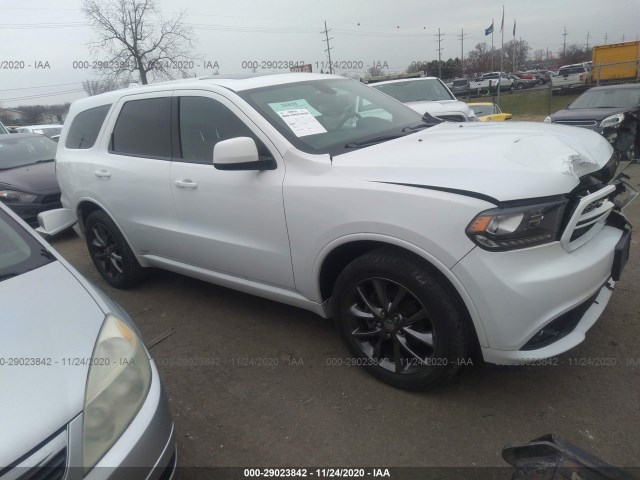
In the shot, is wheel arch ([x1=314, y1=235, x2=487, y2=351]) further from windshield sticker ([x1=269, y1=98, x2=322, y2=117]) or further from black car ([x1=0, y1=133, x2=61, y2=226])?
black car ([x1=0, y1=133, x2=61, y2=226])

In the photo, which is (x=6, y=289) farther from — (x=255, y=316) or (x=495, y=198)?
(x=495, y=198)

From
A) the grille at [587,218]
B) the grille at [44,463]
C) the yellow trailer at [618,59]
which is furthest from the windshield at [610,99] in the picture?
the yellow trailer at [618,59]

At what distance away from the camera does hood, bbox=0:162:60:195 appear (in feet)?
22.1

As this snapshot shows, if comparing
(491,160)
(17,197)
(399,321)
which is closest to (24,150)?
(17,197)

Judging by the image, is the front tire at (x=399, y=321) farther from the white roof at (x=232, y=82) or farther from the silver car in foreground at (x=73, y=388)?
the white roof at (x=232, y=82)

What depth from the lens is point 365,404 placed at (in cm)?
260

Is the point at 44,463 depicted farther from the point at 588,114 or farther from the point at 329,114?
the point at 588,114

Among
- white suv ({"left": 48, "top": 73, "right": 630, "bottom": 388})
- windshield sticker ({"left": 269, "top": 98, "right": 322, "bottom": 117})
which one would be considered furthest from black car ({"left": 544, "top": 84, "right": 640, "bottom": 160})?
windshield sticker ({"left": 269, "top": 98, "right": 322, "bottom": 117})

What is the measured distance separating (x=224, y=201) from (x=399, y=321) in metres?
1.37

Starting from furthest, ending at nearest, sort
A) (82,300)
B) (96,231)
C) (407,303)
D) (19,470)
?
(96,231) → (407,303) → (82,300) → (19,470)

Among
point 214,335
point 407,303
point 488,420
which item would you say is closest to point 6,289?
point 214,335

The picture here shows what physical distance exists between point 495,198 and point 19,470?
2.01 m

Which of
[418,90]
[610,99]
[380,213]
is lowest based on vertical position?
[610,99]

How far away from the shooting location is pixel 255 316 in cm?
371
